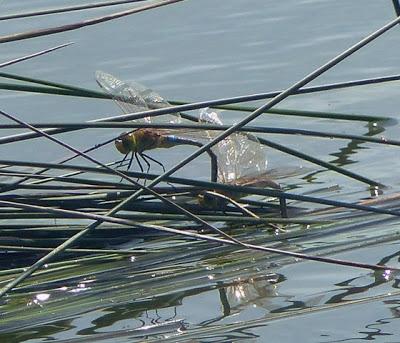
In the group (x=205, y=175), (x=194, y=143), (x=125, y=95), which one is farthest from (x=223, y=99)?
(x=205, y=175)

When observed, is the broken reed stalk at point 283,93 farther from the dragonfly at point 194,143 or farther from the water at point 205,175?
the dragonfly at point 194,143

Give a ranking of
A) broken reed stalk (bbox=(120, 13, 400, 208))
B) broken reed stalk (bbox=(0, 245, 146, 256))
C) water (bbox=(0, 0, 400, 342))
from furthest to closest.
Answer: broken reed stalk (bbox=(0, 245, 146, 256)) < water (bbox=(0, 0, 400, 342)) < broken reed stalk (bbox=(120, 13, 400, 208))

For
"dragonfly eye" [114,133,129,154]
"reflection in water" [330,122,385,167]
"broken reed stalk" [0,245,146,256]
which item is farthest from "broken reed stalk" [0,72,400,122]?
"broken reed stalk" [0,245,146,256]

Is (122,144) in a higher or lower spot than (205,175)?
higher

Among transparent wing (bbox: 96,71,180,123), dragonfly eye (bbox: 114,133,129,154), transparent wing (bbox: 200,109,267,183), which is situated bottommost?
transparent wing (bbox: 200,109,267,183)

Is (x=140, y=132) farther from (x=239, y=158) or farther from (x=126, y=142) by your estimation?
(x=239, y=158)

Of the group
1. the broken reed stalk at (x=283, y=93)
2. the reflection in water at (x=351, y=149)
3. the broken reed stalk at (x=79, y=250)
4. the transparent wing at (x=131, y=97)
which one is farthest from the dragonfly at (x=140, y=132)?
the broken reed stalk at (x=283, y=93)

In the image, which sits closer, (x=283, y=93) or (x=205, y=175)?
(x=283, y=93)

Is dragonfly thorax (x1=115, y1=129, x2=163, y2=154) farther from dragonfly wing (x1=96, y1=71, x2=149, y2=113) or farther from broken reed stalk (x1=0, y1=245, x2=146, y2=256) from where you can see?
broken reed stalk (x1=0, y1=245, x2=146, y2=256)
